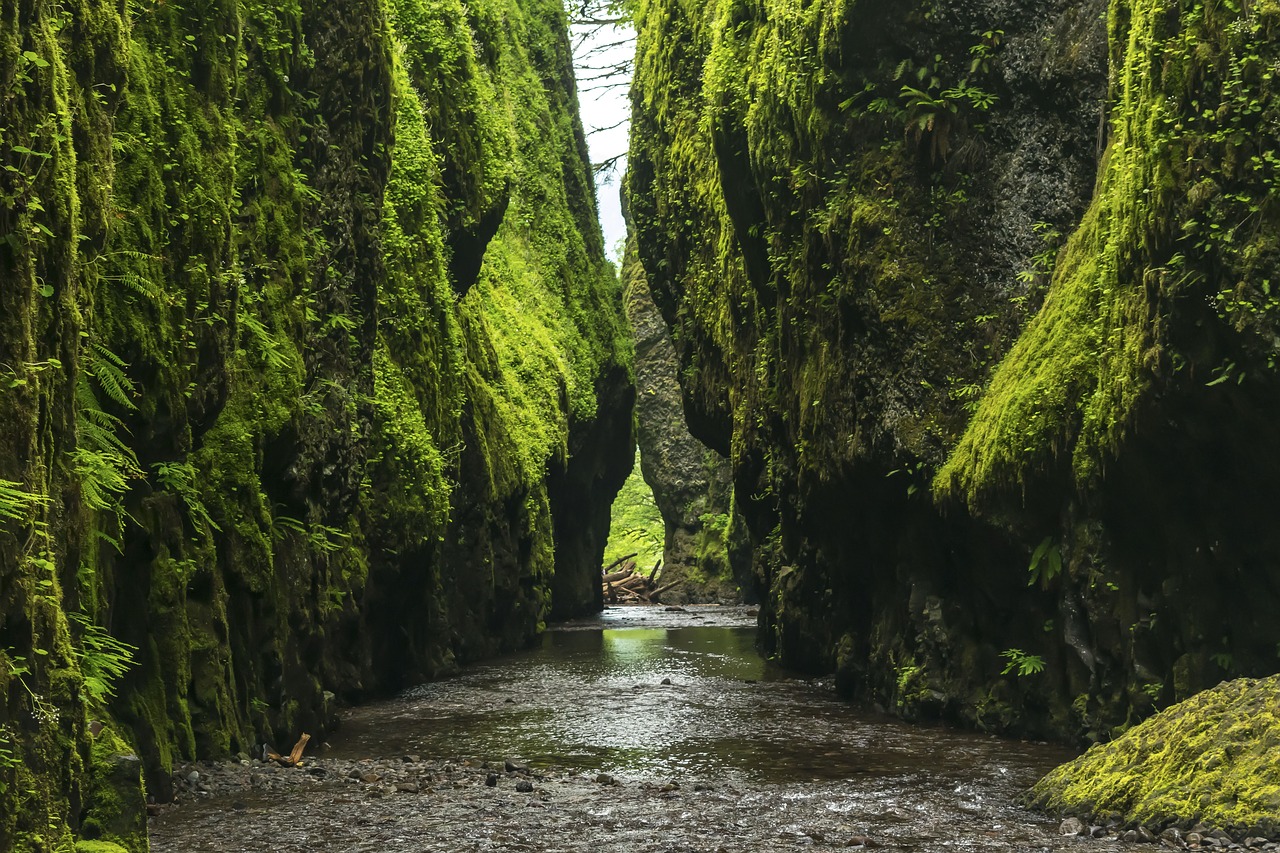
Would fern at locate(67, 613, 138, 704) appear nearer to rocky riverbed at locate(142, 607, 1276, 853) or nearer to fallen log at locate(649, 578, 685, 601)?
rocky riverbed at locate(142, 607, 1276, 853)

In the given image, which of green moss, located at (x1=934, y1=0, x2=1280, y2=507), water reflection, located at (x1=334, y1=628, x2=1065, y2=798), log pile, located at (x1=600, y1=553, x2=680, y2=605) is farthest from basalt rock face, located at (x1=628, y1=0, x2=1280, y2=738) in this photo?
log pile, located at (x1=600, y1=553, x2=680, y2=605)

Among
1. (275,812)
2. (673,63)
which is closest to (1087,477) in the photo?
(275,812)

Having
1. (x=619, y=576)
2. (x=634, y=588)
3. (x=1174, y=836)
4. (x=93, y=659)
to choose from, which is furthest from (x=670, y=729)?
(x=619, y=576)

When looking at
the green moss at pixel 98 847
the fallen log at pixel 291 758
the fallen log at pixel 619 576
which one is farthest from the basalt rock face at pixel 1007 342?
the fallen log at pixel 619 576

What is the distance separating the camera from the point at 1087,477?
11.6 meters

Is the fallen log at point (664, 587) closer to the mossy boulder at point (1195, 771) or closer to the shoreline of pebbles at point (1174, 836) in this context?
the mossy boulder at point (1195, 771)

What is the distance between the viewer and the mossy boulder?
786 centimetres

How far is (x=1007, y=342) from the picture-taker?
48.4 ft

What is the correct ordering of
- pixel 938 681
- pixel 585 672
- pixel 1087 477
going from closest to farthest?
pixel 1087 477, pixel 938 681, pixel 585 672

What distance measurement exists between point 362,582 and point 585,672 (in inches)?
231

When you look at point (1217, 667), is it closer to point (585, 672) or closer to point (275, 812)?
point (275, 812)

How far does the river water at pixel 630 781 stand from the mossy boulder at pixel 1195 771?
0.46m

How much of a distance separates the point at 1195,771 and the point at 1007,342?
7.24 metres

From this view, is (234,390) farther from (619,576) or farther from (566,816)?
(619,576)
